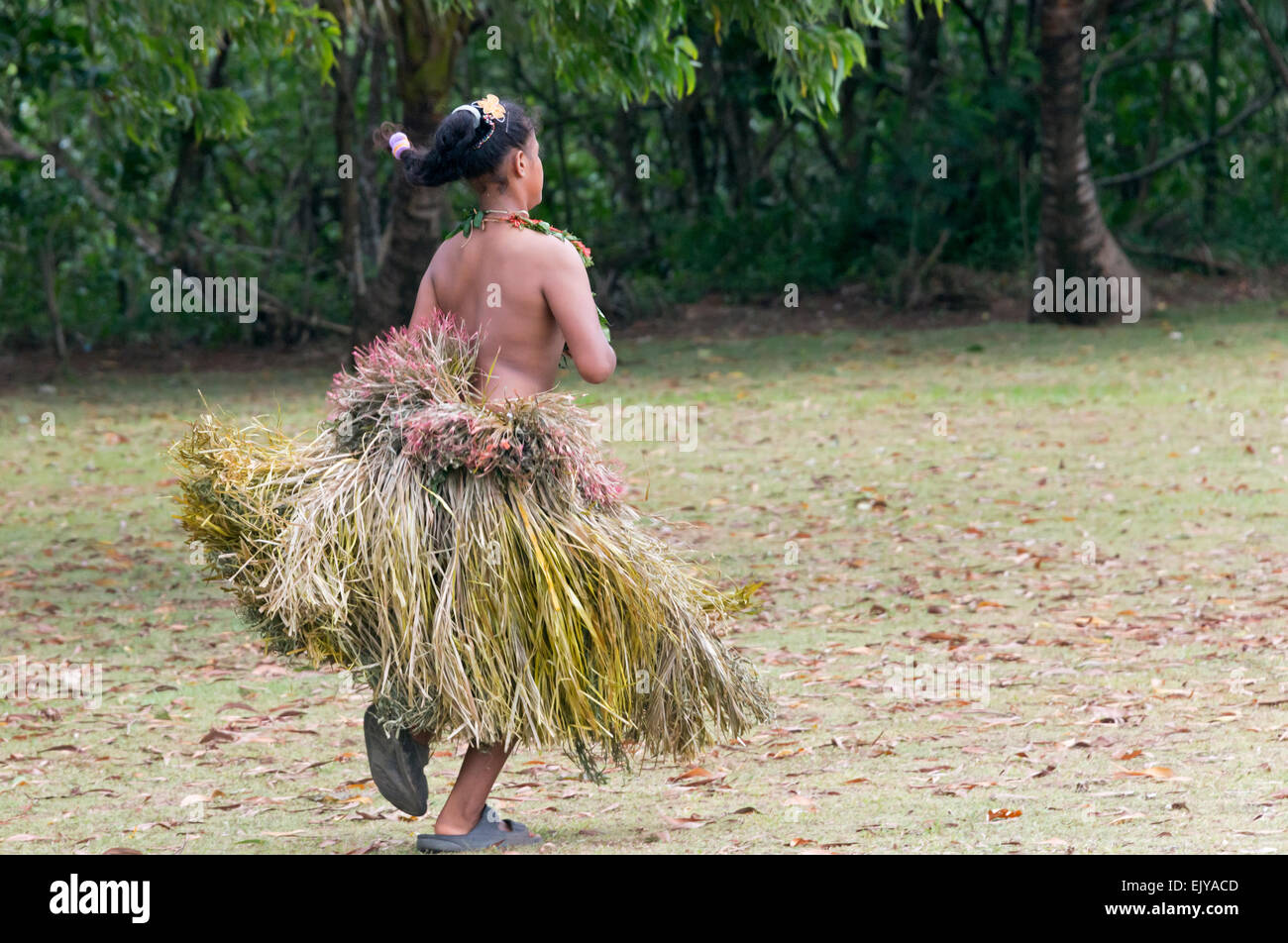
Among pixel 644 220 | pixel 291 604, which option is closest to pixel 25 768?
pixel 291 604

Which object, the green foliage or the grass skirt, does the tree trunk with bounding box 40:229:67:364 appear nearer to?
the green foliage

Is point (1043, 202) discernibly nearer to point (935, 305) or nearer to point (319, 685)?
point (935, 305)

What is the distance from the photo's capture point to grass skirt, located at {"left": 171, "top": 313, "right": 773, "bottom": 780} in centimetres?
395

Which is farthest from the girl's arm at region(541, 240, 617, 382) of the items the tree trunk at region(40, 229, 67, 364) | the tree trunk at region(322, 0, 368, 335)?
the tree trunk at region(40, 229, 67, 364)

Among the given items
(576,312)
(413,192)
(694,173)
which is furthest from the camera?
(694,173)

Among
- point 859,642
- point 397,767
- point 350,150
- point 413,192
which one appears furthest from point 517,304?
point 350,150

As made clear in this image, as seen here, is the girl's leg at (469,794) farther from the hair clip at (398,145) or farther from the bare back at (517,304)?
the hair clip at (398,145)

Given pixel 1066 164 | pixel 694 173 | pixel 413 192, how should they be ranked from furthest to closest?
pixel 694 173
pixel 1066 164
pixel 413 192

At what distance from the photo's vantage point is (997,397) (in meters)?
13.4

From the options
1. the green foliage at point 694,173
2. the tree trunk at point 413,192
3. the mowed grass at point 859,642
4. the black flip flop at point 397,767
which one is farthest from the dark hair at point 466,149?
the green foliage at point 694,173

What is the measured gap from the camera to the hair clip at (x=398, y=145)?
14.2ft

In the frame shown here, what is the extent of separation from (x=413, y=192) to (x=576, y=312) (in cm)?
1097

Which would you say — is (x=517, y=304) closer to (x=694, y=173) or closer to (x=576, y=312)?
(x=576, y=312)

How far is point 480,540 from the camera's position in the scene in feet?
13.0
